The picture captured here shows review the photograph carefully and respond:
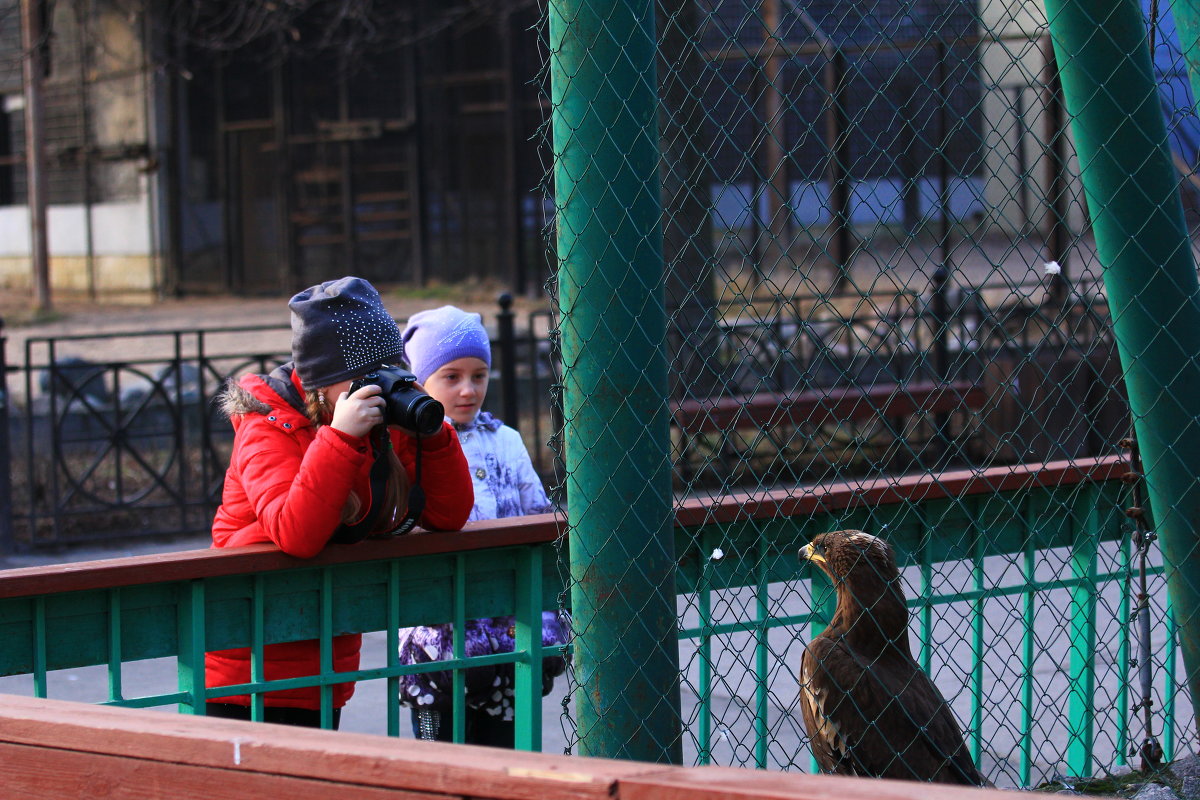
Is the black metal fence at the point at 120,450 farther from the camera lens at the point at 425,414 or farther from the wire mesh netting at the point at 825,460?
the camera lens at the point at 425,414

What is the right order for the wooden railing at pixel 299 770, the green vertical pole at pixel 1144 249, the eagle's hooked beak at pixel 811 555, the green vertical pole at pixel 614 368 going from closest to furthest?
the wooden railing at pixel 299 770, the green vertical pole at pixel 614 368, the eagle's hooked beak at pixel 811 555, the green vertical pole at pixel 1144 249

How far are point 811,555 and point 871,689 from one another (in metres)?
0.33

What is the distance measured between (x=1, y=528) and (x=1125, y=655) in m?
6.13

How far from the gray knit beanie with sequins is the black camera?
43mm

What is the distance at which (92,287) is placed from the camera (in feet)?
64.1

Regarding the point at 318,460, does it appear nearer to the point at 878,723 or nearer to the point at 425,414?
the point at 425,414

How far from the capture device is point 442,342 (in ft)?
11.7

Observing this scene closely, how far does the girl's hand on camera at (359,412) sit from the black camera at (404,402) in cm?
3

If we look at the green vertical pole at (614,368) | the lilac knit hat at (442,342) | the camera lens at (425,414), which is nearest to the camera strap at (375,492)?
the camera lens at (425,414)

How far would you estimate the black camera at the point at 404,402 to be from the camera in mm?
2801

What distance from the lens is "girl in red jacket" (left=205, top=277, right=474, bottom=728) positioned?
109 inches

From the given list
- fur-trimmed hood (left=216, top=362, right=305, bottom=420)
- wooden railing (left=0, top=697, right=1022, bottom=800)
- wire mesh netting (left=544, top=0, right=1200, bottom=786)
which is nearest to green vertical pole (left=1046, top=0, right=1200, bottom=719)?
wire mesh netting (left=544, top=0, right=1200, bottom=786)

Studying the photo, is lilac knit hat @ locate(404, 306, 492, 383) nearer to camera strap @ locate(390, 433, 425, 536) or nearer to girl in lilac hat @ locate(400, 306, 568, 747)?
girl in lilac hat @ locate(400, 306, 568, 747)

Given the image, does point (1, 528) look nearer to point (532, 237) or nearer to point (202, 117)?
point (532, 237)
